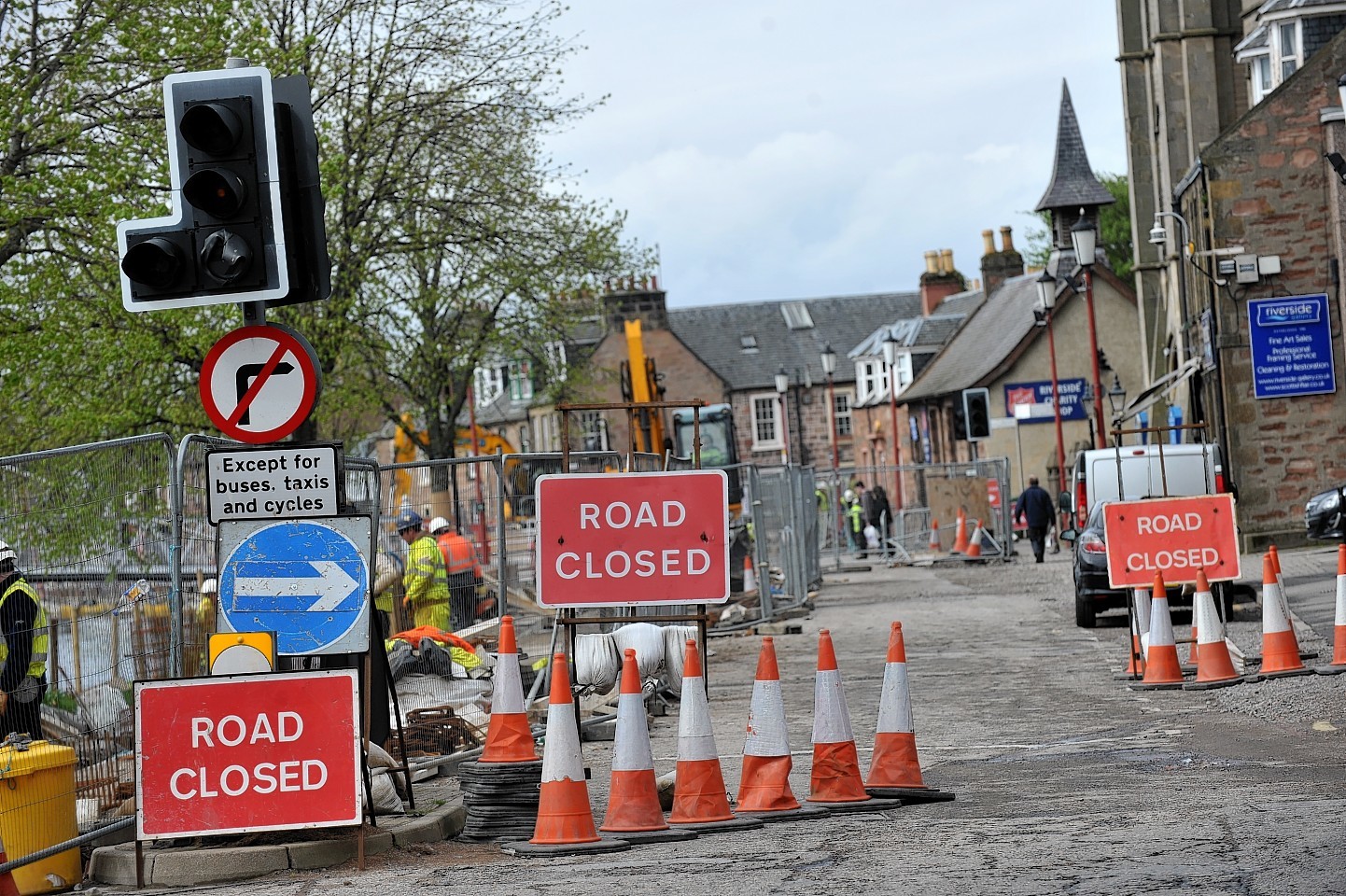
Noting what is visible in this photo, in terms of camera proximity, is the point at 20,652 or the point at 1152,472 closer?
the point at 20,652

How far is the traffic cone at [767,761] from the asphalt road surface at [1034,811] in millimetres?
155

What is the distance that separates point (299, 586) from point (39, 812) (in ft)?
5.13

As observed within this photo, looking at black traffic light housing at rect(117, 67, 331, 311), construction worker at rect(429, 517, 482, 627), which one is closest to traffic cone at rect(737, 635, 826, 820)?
black traffic light housing at rect(117, 67, 331, 311)

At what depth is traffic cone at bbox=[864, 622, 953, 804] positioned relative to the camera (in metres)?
8.85

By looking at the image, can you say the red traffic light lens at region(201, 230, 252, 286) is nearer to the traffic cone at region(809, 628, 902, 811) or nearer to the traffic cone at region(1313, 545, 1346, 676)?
the traffic cone at region(809, 628, 902, 811)

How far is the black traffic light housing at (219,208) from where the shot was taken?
838cm

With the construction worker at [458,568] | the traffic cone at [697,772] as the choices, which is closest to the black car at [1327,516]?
the construction worker at [458,568]

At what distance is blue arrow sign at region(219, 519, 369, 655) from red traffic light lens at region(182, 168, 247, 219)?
1517 mm

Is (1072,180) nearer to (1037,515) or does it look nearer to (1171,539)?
(1037,515)

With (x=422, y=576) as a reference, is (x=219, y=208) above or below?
above

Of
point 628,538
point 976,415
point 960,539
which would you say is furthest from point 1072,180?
point 628,538

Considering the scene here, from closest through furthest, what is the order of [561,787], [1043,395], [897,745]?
[561,787] → [897,745] → [1043,395]

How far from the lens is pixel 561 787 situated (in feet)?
26.6

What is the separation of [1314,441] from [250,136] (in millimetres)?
25125
